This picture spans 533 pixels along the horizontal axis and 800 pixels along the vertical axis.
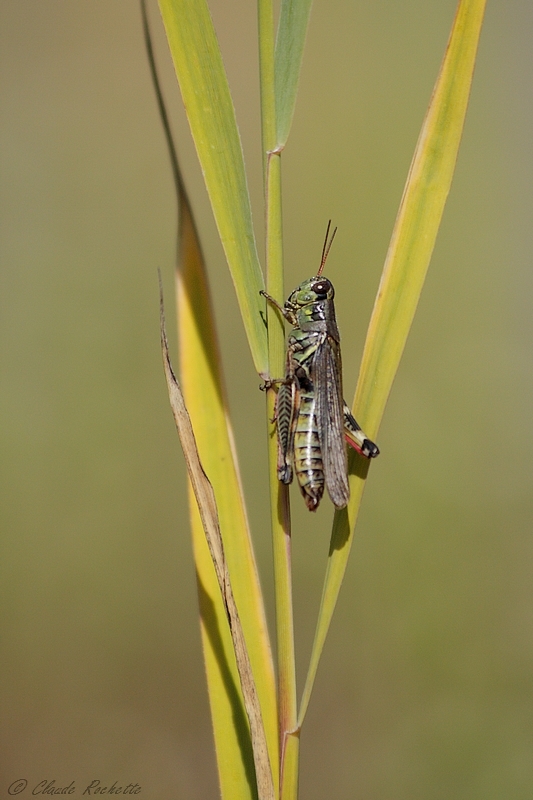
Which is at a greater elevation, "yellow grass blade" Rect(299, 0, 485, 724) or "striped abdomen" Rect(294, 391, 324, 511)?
"yellow grass blade" Rect(299, 0, 485, 724)

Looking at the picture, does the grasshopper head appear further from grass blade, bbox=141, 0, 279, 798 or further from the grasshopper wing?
grass blade, bbox=141, 0, 279, 798

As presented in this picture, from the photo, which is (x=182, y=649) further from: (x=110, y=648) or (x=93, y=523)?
(x=93, y=523)

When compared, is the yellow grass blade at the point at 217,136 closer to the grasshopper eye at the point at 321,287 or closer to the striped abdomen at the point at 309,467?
the striped abdomen at the point at 309,467

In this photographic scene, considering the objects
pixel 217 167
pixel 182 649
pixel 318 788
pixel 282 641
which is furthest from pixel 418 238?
pixel 318 788

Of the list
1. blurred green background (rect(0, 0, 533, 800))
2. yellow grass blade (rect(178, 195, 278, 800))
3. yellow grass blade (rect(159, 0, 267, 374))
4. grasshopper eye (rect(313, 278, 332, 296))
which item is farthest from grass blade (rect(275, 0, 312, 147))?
blurred green background (rect(0, 0, 533, 800))

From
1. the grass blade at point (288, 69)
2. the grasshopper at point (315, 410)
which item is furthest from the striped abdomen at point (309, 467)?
the grass blade at point (288, 69)

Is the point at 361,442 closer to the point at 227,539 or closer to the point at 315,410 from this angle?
the point at 227,539
